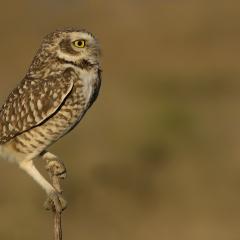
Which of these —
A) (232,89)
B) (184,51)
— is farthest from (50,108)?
(184,51)

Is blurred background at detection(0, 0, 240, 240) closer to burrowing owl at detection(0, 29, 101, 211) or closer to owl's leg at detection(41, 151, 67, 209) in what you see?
owl's leg at detection(41, 151, 67, 209)

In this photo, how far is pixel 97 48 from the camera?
5961 millimetres

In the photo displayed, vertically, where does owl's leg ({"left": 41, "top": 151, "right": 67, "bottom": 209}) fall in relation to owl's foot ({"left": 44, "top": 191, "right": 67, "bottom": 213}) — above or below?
above

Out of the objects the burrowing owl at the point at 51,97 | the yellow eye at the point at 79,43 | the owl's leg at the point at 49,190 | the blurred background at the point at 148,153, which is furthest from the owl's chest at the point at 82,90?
the blurred background at the point at 148,153

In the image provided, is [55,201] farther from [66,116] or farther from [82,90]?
[82,90]

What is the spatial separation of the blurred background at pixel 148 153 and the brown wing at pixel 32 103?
424 centimetres

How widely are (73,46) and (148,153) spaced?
24.7 ft

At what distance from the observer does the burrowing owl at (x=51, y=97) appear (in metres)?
5.83

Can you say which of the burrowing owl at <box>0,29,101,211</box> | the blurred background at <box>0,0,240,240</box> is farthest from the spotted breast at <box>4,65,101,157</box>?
the blurred background at <box>0,0,240,240</box>

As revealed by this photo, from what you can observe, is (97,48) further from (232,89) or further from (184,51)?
(184,51)

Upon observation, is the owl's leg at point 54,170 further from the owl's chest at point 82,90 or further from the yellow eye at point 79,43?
the yellow eye at point 79,43

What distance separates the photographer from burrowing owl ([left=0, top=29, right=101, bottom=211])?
5.83 m

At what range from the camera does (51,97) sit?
584cm

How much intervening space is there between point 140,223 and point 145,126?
3.21 meters
